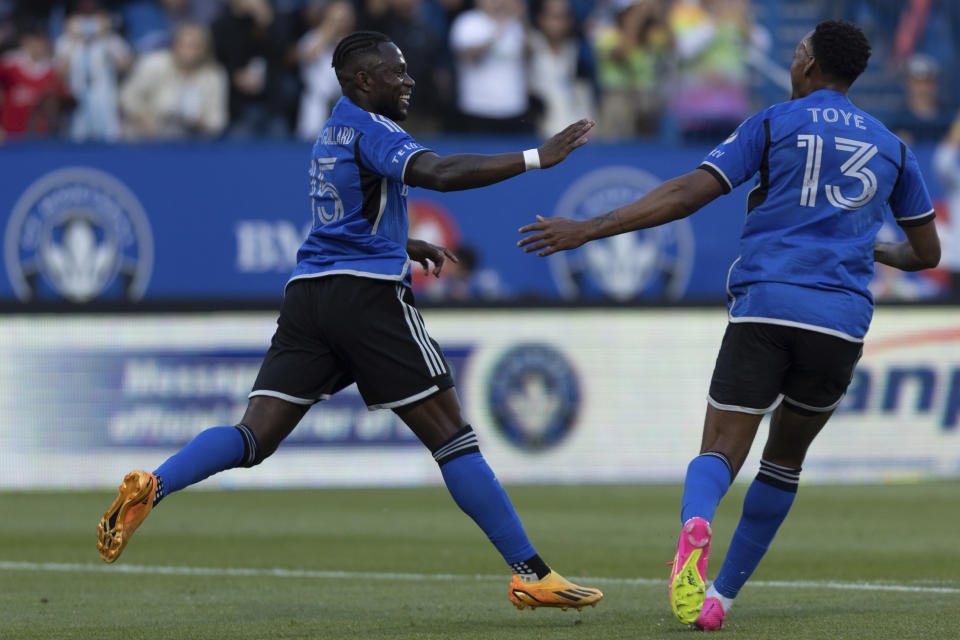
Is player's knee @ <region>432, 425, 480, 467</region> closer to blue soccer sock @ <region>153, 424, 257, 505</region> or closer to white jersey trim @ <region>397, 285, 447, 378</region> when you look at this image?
white jersey trim @ <region>397, 285, 447, 378</region>

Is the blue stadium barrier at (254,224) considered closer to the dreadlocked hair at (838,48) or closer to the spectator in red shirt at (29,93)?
the spectator in red shirt at (29,93)

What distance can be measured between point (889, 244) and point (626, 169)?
35.4ft

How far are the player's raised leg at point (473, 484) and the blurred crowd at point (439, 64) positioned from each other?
10.5m

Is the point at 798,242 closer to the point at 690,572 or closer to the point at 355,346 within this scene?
the point at 690,572

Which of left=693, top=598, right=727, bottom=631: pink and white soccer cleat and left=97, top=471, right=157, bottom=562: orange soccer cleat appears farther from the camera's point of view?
left=693, top=598, right=727, bottom=631: pink and white soccer cleat

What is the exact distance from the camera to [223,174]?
54.5 feet

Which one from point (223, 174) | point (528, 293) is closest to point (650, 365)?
point (528, 293)

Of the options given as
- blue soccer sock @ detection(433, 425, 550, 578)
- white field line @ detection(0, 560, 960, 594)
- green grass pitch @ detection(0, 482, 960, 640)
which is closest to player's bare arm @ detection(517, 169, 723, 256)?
blue soccer sock @ detection(433, 425, 550, 578)

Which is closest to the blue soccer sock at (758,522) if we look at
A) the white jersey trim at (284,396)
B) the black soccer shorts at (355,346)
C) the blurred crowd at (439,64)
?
the black soccer shorts at (355,346)

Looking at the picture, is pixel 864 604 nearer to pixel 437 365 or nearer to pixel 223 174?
pixel 437 365

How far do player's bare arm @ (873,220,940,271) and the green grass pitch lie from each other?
1387 mm

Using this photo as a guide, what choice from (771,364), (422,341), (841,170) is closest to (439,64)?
(422,341)

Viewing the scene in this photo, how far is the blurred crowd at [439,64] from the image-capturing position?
55.0ft

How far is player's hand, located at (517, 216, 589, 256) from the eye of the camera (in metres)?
5.62
